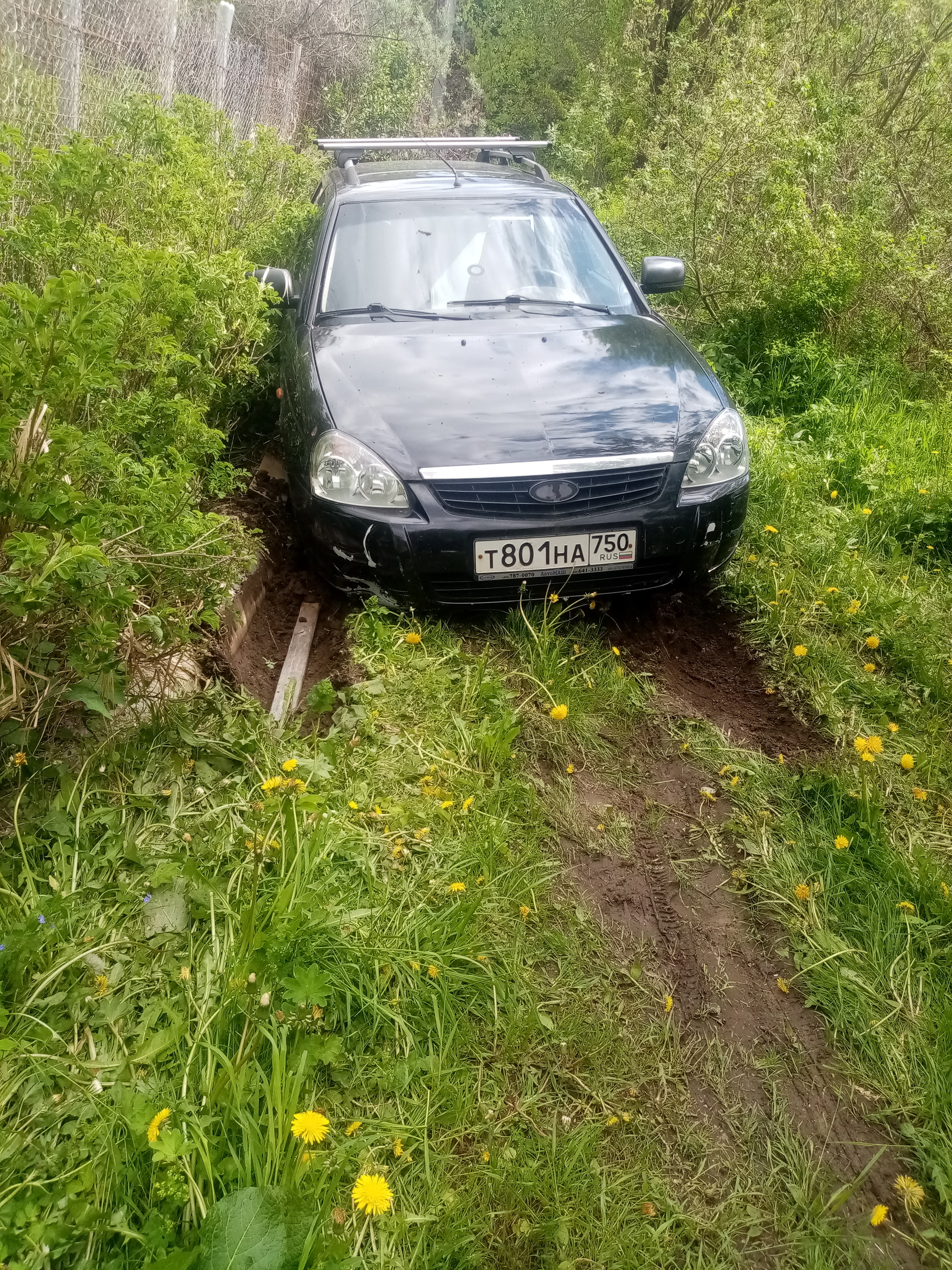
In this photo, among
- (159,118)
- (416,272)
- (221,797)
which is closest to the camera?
(221,797)

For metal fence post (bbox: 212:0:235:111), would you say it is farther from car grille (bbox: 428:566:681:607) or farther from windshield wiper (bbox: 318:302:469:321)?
car grille (bbox: 428:566:681:607)

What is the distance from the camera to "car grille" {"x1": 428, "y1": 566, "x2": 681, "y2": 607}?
3240 millimetres

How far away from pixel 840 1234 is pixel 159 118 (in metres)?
5.24

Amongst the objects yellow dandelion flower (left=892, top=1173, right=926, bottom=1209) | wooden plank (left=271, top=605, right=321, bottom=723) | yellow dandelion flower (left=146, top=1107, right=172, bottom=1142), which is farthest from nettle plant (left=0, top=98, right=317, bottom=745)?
yellow dandelion flower (left=892, top=1173, right=926, bottom=1209)

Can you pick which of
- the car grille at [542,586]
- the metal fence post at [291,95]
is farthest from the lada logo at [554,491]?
the metal fence post at [291,95]

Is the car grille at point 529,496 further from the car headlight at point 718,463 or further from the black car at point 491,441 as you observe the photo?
the car headlight at point 718,463

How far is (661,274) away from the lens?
4520 mm

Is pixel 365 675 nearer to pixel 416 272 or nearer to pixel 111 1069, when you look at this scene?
pixel 111 1069

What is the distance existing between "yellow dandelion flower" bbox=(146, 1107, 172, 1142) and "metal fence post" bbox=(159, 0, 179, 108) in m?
7.62

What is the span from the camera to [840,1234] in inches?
68.6

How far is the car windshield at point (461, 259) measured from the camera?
4086mm

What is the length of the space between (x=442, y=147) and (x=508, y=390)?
309cm

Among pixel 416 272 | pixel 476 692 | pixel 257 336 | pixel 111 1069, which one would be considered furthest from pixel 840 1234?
pixel 416 272

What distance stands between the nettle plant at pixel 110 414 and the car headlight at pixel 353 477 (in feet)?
1.19
